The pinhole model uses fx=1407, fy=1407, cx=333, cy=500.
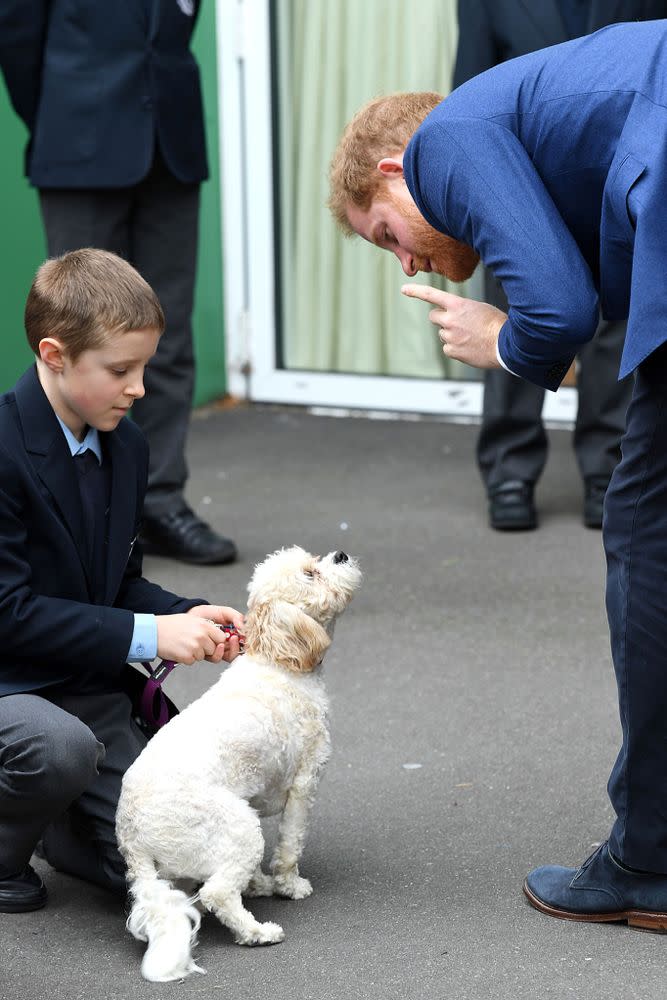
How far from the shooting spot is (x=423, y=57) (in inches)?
256

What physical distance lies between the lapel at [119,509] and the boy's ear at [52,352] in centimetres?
18

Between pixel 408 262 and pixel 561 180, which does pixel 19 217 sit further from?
pixel 561 180

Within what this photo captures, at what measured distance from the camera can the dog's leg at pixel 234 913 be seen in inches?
94.8

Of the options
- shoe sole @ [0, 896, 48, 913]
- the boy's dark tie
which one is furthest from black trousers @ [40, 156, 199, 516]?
shoe sole @ [0, 896, 48, 913]

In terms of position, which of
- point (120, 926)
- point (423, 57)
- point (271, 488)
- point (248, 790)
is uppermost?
point (423, 57)

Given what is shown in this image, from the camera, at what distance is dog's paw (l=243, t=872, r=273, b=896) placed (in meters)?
2.66

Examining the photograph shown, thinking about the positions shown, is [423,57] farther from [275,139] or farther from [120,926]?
[120,926]

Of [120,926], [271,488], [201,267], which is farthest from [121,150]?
[120,926]

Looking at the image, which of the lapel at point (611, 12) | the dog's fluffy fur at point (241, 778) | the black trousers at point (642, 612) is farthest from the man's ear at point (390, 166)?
the lapel at point (611, 12)

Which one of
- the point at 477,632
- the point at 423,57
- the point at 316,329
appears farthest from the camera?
the point at 316,329

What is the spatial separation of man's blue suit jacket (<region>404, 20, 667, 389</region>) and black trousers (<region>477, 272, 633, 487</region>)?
2.58 metres

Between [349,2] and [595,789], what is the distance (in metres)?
4.59

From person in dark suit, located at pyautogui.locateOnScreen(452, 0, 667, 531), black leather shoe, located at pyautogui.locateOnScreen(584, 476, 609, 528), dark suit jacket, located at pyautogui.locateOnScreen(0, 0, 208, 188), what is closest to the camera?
dark suit jacket, located at pyautogui.locateOnScreen(0, 0, 208, 188)

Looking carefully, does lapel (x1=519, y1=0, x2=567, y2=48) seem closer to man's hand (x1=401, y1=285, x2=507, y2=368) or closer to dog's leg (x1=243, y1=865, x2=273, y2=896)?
man's hand (x1=401, y1=285, x2=507, y2=368)
